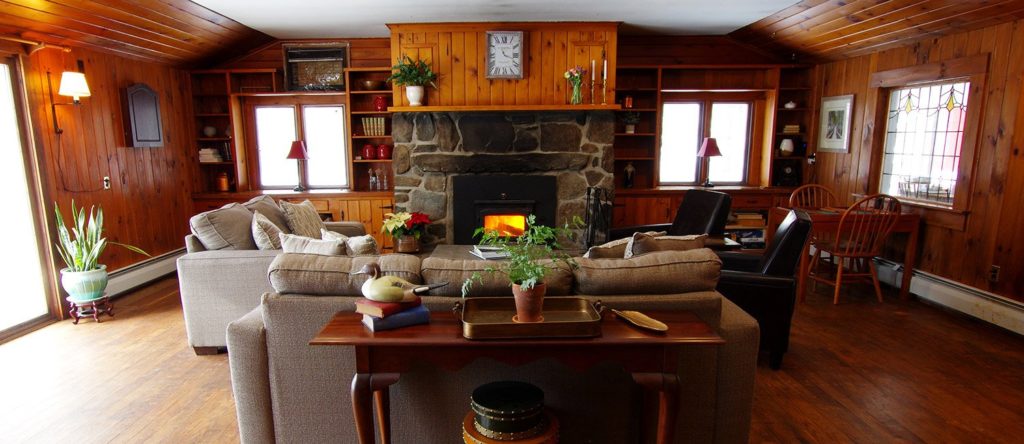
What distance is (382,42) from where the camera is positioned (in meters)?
5.86

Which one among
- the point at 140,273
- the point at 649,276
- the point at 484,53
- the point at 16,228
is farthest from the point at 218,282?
the point at 484,53

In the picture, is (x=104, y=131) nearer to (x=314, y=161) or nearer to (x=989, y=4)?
(x=314, y=161)

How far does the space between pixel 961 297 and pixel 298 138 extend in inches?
248

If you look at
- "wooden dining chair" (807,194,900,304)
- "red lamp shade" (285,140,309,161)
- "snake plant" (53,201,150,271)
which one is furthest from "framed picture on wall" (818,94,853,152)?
"snake plant" (53,201,150,271)

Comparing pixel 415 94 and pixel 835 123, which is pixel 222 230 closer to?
pixel 415 94

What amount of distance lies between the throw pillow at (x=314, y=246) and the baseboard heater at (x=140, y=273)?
244 centimetres

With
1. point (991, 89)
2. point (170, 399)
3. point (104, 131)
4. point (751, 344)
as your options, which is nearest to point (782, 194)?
point (991, 89)

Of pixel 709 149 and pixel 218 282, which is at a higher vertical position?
pixel 709 149

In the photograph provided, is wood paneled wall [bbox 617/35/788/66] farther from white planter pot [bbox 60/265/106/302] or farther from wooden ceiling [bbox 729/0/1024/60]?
white planter pot [bbox 60/265/106/302]

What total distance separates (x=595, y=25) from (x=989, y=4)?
284 centimetres

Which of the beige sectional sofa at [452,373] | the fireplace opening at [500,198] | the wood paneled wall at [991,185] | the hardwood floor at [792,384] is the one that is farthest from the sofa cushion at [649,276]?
the fireplace opening at [500,198]

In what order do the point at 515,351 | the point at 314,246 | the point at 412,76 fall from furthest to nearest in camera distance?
the point at 412,76
the point at 314,246
the point at 515,351

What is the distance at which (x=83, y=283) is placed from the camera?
386cm

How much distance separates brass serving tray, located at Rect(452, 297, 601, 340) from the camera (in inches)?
68.2
